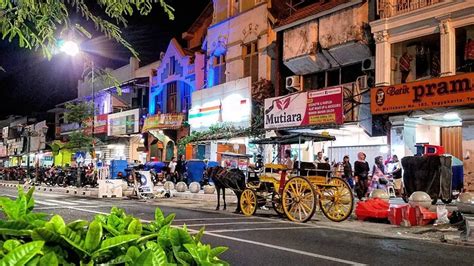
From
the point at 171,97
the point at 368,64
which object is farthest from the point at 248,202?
the point at 171,97

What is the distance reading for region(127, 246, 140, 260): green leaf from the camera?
215 cm

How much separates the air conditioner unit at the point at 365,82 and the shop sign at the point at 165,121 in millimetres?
15540

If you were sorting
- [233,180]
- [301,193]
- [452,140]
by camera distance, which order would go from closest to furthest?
[301,193], [233,180], [452,140]

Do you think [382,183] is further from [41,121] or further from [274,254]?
[41,121]

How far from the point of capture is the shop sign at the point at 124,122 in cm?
3922

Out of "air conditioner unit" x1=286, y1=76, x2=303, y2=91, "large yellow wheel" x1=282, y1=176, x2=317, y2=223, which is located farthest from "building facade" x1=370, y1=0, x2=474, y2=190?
"large yellow wheel" x1=282, y1=176, x2=317, y2=223

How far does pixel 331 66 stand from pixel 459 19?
7062mm

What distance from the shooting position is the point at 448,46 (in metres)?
18.5

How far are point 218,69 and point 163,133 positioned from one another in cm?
766

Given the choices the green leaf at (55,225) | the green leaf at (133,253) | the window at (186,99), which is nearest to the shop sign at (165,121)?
the window at (186,99)

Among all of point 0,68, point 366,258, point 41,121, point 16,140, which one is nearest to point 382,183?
point 366,258

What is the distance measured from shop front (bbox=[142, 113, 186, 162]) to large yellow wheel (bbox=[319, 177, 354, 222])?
21.9 m

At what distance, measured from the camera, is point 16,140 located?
70.8m

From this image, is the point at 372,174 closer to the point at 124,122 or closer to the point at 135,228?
the point at 135,228
